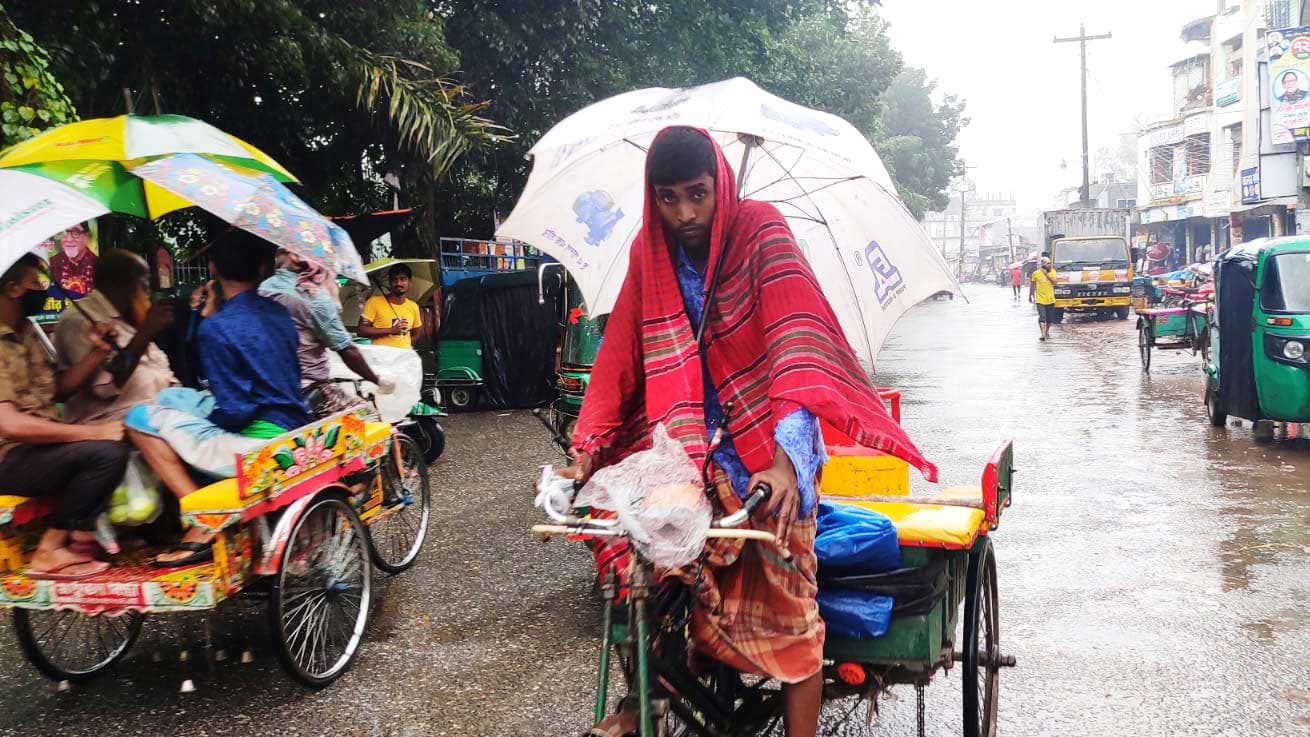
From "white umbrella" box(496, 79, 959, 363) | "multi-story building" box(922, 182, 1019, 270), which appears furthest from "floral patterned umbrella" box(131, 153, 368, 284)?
"multi-story building" box(922, 182, 1019, 270)

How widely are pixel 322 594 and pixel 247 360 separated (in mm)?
1021

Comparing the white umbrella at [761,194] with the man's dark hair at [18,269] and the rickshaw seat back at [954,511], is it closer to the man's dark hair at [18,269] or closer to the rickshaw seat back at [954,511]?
the rickshaw seat back at [954,511]

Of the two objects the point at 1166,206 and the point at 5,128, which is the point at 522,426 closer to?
the point at 5,128

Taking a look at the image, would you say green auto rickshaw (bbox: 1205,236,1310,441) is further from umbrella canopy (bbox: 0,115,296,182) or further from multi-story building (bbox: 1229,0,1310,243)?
multi-story building (bbox: 1229,0,1310,243)

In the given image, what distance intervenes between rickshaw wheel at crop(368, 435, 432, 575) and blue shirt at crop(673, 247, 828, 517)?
359 cm

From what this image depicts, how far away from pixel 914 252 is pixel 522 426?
8353 mm

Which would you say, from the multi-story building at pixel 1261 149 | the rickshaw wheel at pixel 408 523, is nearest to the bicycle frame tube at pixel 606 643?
the rickshaw wheel at pixel 408 523

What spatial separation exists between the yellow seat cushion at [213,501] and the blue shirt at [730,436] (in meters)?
2.04

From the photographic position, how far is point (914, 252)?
3926 millimetres

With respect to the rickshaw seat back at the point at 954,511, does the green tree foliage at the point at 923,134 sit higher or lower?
higher

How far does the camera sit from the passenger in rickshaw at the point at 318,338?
5309 millimetres

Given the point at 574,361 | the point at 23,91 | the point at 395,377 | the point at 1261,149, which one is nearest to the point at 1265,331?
the point at 574,361

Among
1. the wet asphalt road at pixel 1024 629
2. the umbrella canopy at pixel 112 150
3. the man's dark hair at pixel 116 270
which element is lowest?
the wet asphalt road at pixel 1024 629

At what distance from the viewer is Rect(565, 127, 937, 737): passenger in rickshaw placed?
2.53m
